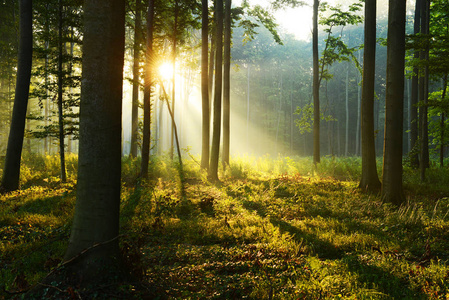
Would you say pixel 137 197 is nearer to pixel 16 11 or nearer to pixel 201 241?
pixel 201 241

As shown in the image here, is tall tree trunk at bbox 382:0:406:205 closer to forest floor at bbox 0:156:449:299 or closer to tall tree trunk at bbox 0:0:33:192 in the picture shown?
forest floor at bbox 0:156:449:299

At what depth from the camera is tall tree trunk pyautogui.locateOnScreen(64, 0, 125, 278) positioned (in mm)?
3021

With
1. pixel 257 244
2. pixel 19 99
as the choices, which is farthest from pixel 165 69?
pixel 257 244

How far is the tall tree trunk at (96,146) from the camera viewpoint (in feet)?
9.91

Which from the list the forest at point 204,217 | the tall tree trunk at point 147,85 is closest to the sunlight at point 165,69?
the forest at point 204,217

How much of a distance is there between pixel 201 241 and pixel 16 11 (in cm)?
2160

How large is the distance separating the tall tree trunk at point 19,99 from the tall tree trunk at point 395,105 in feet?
37.3

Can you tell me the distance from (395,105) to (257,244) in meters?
5.69

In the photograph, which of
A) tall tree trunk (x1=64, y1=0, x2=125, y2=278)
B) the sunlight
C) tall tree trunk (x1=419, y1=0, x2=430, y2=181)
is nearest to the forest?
tall tree trunk (x1=64, y1=0, x2=125, y2=278)

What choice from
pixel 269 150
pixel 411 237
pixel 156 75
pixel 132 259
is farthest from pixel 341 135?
pixel 132 259

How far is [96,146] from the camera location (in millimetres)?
3035

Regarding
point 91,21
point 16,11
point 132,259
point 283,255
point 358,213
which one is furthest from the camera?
point 16,11

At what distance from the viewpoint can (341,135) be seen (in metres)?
51.2

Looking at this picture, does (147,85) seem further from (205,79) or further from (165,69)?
(165,69)
